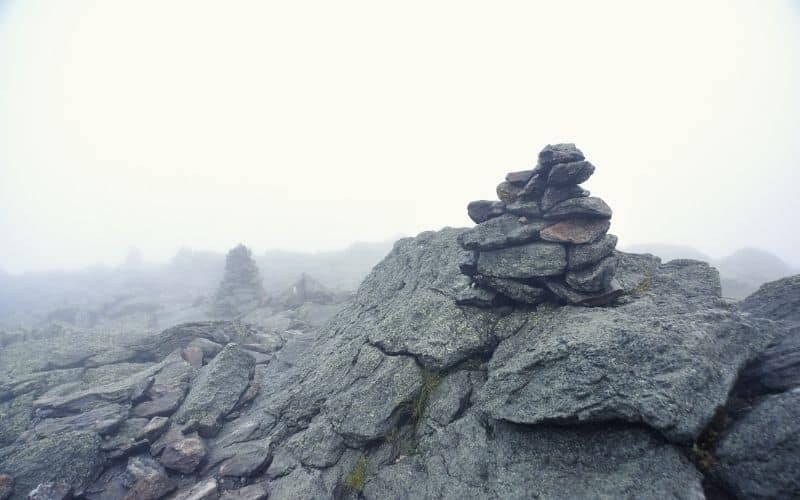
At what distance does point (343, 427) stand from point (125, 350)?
21.9 meters

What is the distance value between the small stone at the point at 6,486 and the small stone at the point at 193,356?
938 cm

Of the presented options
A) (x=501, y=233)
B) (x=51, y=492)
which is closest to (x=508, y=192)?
(x=501, y=233)

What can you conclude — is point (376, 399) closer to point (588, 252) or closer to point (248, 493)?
point (248, 493)

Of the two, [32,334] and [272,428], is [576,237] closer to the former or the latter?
[272,428]

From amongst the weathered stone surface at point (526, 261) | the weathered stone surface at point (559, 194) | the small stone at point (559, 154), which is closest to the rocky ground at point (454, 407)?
the weathered stone surface at point (526, 261)

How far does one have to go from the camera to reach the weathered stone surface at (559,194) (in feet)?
49.5

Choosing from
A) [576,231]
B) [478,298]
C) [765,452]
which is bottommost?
[765,452]

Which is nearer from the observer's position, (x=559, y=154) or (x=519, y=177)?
(x=559, y=154)

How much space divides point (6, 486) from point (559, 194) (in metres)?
27.1

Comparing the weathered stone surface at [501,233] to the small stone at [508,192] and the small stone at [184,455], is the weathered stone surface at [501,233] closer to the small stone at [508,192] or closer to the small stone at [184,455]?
the small stone at [508,192]

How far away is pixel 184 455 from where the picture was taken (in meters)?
15.1

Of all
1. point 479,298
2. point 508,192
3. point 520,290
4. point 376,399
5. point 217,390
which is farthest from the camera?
point 217,390

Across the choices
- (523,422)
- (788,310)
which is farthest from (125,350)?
(788,310)

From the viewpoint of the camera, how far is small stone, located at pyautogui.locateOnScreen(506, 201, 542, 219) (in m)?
15.8
